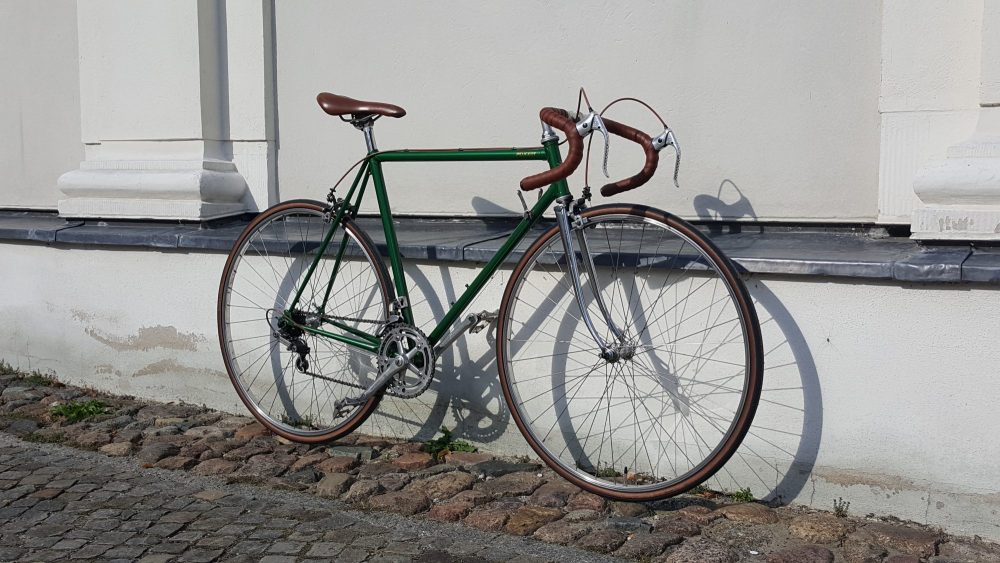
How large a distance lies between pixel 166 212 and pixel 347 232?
1.56 m

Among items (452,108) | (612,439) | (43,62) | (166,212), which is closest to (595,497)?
(612,439)

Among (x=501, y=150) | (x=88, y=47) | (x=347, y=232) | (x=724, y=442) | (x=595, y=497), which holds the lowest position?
(x=595, y=497)

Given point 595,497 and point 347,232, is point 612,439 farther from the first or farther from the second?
point 347,232

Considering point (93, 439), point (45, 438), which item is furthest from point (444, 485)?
point (45, 438)

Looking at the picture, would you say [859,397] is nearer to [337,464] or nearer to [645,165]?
[645,165]

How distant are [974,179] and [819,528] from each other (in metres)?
1.28

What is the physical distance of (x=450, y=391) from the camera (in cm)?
468

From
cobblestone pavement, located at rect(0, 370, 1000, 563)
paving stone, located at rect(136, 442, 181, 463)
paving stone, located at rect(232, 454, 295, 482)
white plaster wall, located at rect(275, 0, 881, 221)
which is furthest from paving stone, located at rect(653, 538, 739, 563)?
paving stone, located at rect(136, 442, 181, 463)

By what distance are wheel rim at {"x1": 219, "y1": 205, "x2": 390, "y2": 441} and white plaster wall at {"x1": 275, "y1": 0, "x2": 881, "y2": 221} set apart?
668mm

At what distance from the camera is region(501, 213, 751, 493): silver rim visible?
3983 mm

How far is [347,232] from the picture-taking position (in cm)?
457

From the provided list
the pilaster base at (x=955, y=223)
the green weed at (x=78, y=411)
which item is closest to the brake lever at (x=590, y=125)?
the pilaster base at (x=955, y=223)

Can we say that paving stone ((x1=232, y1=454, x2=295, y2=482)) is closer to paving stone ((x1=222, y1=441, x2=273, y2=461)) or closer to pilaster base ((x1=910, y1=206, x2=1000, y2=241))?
paving stone ((x1=222, y1=441, x2=273, y2=461))

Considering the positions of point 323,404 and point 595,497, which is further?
point 323,404
